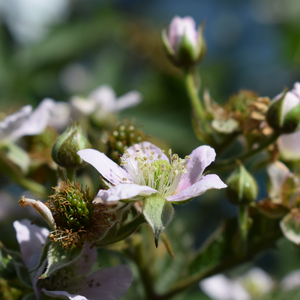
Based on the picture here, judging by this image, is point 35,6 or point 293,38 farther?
point 35,6

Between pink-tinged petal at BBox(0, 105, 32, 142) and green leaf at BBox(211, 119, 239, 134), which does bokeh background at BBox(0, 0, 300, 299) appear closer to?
pink-tinged petal at BBox(0, 105, 32, 142)

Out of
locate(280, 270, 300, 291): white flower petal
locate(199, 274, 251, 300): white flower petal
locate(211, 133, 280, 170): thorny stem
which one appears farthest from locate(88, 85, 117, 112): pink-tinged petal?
locate(280, 270, 300, 291): white flower petal

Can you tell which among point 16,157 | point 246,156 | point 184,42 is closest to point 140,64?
point 184,42

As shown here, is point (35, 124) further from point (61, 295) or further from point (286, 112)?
point (286, 112)

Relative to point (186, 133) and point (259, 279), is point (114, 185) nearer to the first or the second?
point (259, 279)

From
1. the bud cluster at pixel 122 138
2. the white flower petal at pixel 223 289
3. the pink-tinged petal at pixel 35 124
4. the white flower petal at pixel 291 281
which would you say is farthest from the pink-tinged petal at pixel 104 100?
the white flower petal at pixel 291 281

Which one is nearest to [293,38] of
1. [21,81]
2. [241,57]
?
[241,57]

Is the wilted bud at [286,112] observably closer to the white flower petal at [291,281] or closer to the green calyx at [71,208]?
the green calyx at [71,208]
